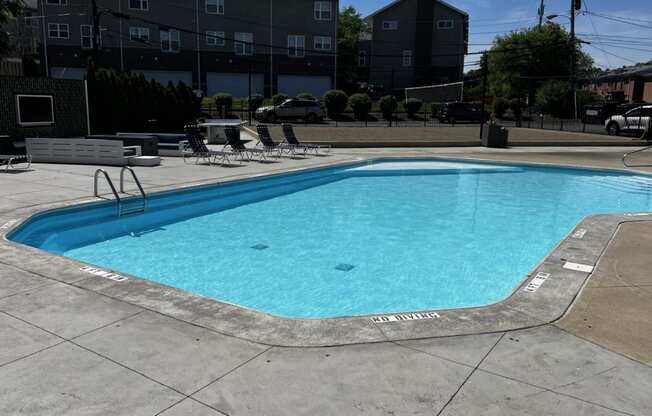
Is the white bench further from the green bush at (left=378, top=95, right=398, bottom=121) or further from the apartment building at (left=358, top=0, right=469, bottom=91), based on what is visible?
the apartment building at (left=358, top=0, right=469, bottom=91)

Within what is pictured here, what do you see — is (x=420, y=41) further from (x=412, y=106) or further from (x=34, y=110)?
(x=34, y=110)

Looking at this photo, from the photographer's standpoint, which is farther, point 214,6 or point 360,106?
point 214,6

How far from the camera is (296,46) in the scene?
4812 cm

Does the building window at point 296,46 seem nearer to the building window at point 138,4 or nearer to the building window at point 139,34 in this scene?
the building window at point 139,34

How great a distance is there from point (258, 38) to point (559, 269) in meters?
44.5

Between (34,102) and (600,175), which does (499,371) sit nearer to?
(600,175)

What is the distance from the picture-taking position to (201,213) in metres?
11.7

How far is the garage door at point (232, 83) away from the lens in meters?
47.2

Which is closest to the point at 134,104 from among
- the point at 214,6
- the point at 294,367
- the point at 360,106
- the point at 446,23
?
the point at 360,106

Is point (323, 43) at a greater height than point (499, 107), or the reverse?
point (323, 43)

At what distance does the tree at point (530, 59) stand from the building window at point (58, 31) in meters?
44.3

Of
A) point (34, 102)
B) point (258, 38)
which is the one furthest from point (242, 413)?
point (258, 38)

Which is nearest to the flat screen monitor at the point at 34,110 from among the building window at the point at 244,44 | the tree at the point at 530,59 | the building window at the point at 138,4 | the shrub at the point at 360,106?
the shrub at the point at 360,106

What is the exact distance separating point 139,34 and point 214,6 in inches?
270
